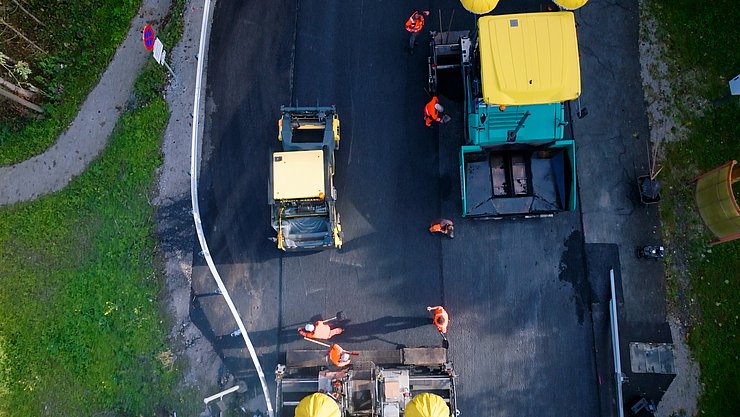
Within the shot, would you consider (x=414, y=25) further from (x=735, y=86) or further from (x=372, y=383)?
(x=372, y=383)

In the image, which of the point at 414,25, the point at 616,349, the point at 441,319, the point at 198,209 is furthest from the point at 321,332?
the point at 414,25

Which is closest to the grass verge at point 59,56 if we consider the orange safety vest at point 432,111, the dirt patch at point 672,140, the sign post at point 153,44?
the sign post at point 153,44

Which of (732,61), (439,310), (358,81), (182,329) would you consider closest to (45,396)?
(182,329)

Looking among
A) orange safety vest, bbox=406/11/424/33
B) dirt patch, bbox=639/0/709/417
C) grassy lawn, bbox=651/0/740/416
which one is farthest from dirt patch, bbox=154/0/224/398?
grassy lawn, bbox=651/0/740/416

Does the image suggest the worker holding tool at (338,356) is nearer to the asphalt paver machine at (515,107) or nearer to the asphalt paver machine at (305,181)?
the asphalt paver machine at (305,181)

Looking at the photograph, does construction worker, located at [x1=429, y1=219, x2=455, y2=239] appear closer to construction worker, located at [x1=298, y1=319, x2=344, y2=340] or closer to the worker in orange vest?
construction worker, located at [x1=298, y1=319, x2=344, y2=340]
